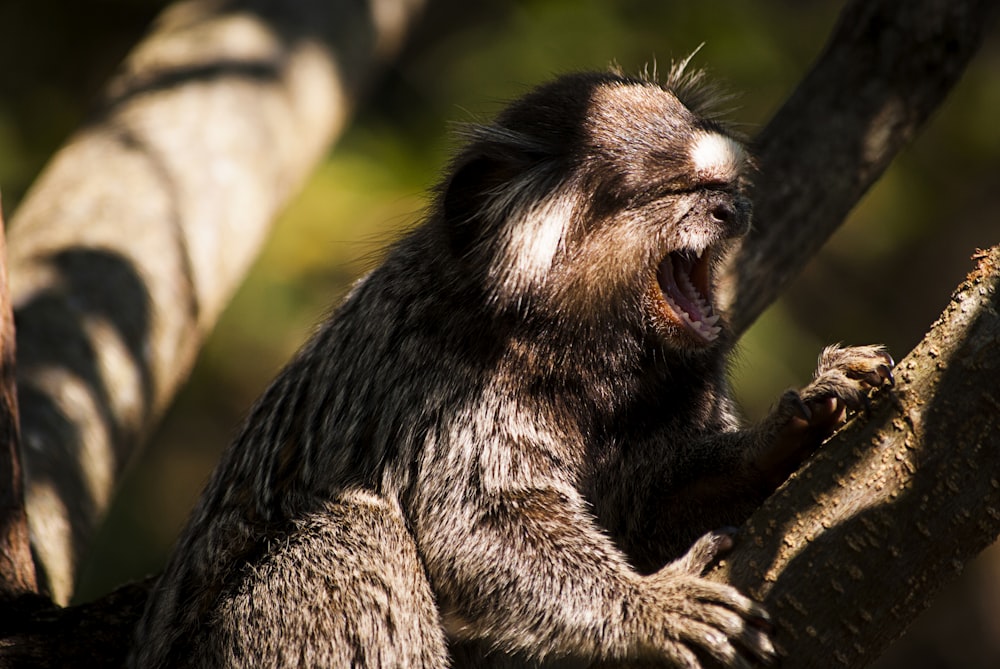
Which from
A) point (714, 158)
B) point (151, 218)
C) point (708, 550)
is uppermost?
point (714, 158)

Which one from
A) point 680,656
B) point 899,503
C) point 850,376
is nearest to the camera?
point 899,503

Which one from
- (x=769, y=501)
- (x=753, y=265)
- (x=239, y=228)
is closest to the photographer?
(x=769, y=501)

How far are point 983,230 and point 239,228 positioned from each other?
8.28m

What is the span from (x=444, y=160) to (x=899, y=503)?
369 cm

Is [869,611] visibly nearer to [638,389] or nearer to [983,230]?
[638,389]

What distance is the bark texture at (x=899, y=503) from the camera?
2.54m

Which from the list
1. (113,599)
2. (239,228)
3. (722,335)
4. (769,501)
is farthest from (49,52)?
(769,501)

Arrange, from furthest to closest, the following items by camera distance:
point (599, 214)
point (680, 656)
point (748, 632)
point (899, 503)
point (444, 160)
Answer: point (444, 160) < point (599, 214) < point (680, 656) < point (748, 632) < point (899, 503)

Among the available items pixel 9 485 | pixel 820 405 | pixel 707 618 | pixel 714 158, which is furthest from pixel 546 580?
pixel 9 485

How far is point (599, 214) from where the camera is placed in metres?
3.75

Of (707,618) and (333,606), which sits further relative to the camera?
(333,606)

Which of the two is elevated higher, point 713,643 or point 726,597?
point 726,597

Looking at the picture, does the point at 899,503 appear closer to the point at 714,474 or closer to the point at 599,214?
the point at 714,474

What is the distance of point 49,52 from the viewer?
31.2 feet
